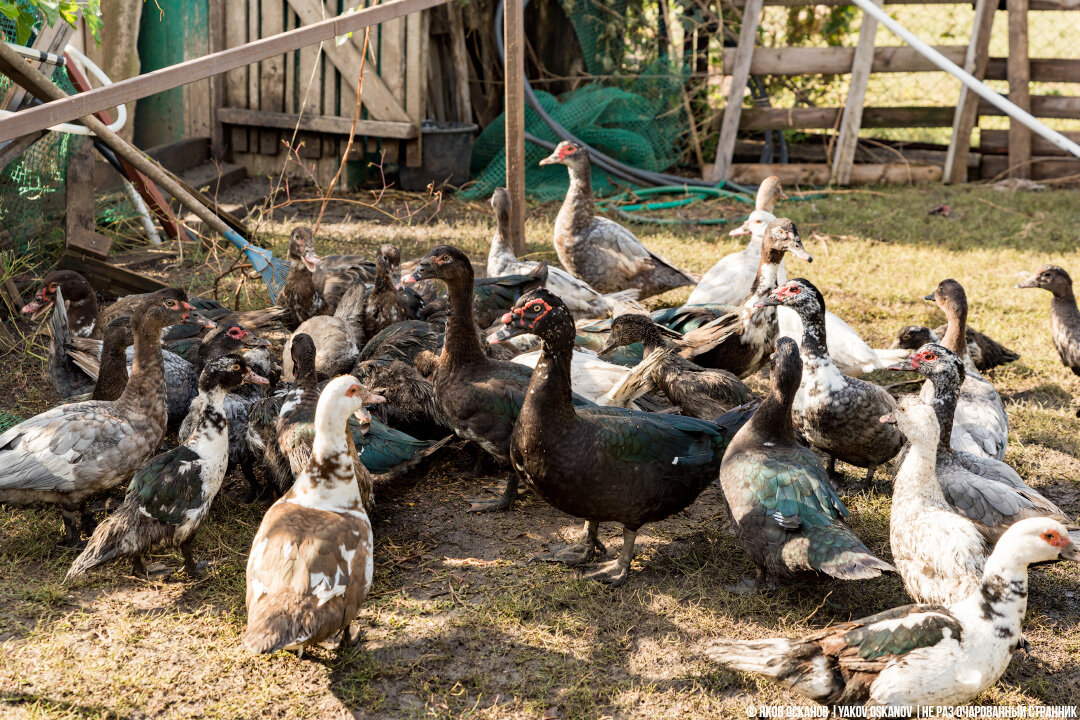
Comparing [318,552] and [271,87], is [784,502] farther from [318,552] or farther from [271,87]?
[271,87]

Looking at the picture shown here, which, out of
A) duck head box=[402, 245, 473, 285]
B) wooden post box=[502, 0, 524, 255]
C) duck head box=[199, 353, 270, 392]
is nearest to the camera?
duck head box=[199, 353, 270, 392]

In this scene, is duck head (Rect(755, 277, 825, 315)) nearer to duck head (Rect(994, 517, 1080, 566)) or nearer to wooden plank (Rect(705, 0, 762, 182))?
duck head (Rect(994, 517, 1080, 566))

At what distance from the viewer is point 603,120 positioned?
37.5 ft

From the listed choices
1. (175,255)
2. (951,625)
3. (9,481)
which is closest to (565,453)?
(951,625)

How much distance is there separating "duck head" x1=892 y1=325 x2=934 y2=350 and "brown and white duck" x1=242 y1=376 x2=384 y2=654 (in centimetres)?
412

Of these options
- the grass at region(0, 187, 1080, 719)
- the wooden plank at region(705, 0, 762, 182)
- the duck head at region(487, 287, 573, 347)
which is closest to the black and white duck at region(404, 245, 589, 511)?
the grass at region(0, 187, 1080, 719)

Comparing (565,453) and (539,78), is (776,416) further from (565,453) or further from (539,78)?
(539,78)

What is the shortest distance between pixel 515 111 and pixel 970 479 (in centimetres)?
454

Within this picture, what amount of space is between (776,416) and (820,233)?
5.96 m

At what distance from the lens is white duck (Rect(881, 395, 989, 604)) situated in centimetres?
370

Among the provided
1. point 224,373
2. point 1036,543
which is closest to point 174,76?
point 224,373

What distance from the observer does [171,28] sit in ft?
33.5

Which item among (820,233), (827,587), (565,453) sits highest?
(820,233)

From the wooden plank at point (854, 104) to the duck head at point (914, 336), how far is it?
5.92 metres
